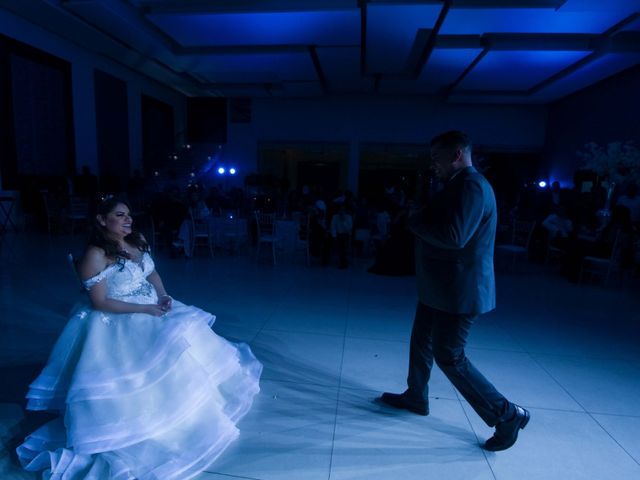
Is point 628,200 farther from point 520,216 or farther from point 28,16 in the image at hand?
point 28,16

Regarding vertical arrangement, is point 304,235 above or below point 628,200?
below

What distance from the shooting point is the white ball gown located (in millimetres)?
1705

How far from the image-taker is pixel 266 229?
7.07 metres

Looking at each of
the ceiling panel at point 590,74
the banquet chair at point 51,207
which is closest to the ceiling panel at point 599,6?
the ceiling panel at point 590,74

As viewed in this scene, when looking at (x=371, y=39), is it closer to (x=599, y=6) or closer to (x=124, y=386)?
(x=599, y=6)

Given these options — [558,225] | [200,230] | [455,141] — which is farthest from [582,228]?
[200,230]

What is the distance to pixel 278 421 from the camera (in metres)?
2.19

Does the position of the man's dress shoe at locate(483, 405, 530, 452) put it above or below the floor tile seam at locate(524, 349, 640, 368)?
above

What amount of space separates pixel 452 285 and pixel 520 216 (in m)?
8.03

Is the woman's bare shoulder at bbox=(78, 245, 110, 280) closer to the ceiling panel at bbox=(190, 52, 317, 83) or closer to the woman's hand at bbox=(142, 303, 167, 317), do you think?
the woman's hand at bbox=(142, 303, 167, 317)

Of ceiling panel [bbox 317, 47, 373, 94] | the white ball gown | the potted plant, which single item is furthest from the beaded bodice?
ceiling panel [bbox 317, 47, 373, 94]

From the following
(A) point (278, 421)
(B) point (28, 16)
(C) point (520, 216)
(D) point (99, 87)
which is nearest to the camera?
(A) point (278, 421)

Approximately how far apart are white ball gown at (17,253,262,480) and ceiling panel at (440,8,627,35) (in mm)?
6682

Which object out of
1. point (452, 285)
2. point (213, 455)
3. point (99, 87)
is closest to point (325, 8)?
point (452, 285)
